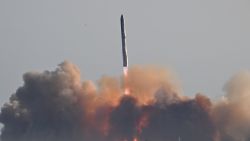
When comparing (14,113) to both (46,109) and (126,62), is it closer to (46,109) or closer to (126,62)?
(46,109)

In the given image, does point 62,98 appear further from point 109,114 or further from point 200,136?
point 200,136

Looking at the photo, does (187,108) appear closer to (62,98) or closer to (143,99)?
(143,99)

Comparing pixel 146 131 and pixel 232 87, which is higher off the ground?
pixel 232 87

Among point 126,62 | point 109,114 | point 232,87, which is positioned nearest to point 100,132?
point 109,114

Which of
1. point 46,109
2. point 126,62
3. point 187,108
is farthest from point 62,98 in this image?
point 187,108

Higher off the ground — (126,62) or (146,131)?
(126,62)

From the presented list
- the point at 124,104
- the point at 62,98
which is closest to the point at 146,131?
the point at 124,104
